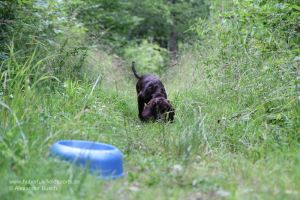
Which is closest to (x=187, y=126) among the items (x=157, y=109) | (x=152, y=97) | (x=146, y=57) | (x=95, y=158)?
(x=157, y=109)

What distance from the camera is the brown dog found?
258 inches

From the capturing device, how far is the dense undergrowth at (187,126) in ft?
11.5

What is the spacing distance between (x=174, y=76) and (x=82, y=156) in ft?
23.2

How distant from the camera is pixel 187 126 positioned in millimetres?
5219

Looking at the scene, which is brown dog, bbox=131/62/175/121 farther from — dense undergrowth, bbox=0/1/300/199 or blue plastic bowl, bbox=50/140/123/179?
blue plastic bowl, bbox=50/140/123/179

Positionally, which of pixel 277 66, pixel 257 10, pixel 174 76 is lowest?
pixel 174 76

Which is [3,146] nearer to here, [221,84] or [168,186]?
[168,186]

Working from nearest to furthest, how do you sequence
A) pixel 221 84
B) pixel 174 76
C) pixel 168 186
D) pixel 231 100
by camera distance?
1. pixel 168 186
2. pixel 231 100
3. pixel 221 84
4. pixel 174 76

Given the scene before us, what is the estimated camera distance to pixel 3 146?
3.84 meters

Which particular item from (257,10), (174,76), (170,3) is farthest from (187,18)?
(257,10)

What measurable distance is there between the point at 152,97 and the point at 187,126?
76.2 inches

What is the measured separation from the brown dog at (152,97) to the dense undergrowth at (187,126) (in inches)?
8.8

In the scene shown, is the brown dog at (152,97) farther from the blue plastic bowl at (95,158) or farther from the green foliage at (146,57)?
the green foliage at (146,57)

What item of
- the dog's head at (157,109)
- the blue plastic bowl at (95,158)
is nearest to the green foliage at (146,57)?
the dog's head at (157,109)
